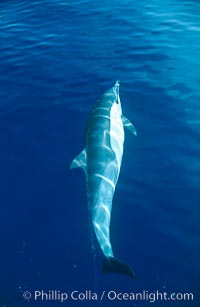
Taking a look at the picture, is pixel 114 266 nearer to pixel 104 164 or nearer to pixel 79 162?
pixel 104 164

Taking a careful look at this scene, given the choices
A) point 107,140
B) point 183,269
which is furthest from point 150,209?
point 107,140

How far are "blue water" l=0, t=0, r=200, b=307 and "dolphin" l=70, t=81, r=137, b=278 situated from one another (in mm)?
1053

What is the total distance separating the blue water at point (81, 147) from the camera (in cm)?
714

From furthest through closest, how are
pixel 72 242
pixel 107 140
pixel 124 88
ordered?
pixel 124 88 → pixel 107 140 → pixel 72 242

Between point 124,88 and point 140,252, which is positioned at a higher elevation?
point 124,88

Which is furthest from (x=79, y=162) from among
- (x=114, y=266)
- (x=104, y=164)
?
(x=114, y=266)

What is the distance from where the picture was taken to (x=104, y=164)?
764 centimetres

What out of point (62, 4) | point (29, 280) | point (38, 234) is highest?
point (62, 4)

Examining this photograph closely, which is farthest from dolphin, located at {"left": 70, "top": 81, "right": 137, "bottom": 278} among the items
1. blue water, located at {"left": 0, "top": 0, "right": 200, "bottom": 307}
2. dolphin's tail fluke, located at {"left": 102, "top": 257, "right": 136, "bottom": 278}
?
blue water, located at {"left": 0, "top": 0, "right": 200, "bottom": 307}

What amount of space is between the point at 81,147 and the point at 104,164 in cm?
230

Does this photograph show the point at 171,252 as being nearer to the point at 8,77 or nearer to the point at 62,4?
the point at 8,77

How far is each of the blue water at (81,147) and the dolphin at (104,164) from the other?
1.05 m

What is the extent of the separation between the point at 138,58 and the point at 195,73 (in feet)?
9.27

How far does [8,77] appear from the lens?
13.2m
